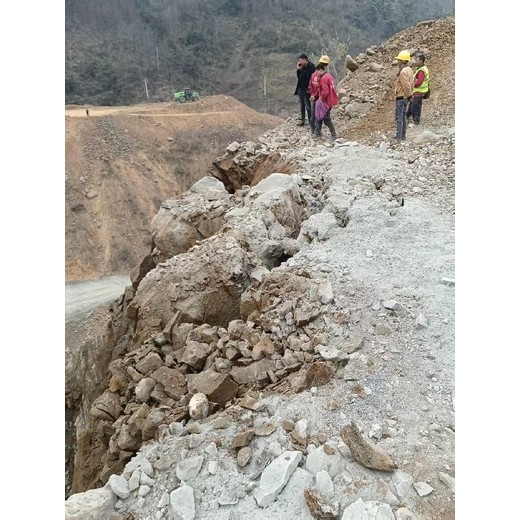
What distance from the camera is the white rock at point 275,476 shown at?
2.82 metres

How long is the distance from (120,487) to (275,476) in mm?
1102

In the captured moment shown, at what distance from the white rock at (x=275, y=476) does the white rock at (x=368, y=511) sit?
1.37ft

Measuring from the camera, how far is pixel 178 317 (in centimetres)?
585

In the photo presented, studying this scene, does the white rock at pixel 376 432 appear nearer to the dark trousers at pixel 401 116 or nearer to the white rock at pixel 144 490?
the white rock at pixel 144 490

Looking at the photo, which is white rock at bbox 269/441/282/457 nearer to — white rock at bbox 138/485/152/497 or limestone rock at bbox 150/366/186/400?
white rock at bbox 138/485/152/497

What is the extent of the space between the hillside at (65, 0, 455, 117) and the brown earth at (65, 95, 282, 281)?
9919 mm

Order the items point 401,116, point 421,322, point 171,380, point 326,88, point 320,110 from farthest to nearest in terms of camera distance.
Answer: point 320,110 → point 326,88 → point 401,116 → point 171,380 → point 421,322

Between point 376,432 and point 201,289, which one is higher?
point 201,289

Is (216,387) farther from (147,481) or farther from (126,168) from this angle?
(126,168)

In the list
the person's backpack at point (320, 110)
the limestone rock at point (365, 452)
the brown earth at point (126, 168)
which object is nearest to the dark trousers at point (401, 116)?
the person's backpack at point (320, 110)

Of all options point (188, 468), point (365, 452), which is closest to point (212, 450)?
point (188, 468)

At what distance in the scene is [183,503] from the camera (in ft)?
9.60

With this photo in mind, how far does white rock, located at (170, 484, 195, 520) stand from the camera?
9.42 feet

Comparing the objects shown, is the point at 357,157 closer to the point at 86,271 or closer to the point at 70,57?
the point at 86,271
